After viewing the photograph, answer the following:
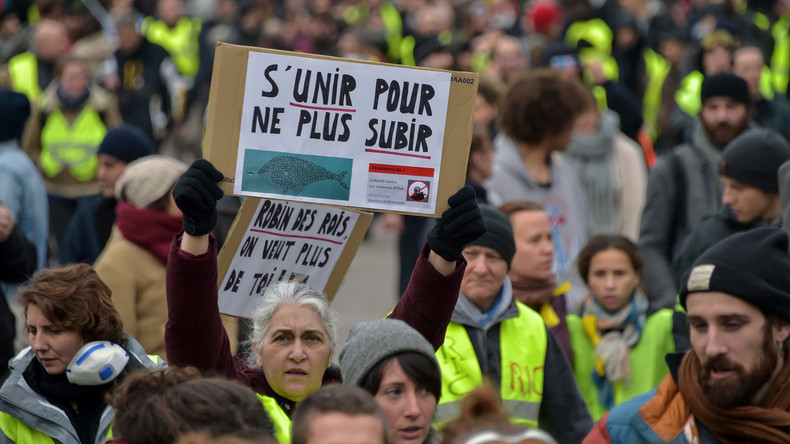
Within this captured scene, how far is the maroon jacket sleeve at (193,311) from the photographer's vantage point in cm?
421

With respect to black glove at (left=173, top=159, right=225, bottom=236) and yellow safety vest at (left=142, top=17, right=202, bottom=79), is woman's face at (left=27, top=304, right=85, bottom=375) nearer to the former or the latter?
black glove at (left=173, top=159, right=225, bottom=236)

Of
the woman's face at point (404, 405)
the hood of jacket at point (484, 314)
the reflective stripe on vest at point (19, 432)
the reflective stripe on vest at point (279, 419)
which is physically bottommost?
the reflective stripe on vest at point (19, 432)

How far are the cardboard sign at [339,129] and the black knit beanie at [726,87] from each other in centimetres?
333

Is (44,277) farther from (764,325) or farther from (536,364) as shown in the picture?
(764,325)

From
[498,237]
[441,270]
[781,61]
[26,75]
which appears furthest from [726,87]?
[781,61]

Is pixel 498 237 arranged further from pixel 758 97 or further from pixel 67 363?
pixel 758 97

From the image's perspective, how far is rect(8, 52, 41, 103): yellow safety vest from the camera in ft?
43.2

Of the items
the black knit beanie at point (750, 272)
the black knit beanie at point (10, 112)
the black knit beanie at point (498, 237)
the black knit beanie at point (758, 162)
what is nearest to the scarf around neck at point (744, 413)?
the black knit beanie at point (750, 272)

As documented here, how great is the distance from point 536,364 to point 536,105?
2646 millimetres

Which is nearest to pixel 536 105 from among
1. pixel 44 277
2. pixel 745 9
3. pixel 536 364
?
pixel 536 364

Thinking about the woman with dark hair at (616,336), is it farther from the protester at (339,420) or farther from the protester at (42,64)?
the protester at (42,64)

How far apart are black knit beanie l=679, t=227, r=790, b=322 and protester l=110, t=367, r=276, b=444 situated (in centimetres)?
153

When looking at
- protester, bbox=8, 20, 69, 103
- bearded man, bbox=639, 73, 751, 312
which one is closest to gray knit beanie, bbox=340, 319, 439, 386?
bearded man, bbox=639, 73, 751, 312

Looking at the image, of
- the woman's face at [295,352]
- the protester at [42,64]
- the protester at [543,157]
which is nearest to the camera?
the woman's face at [295,352]
